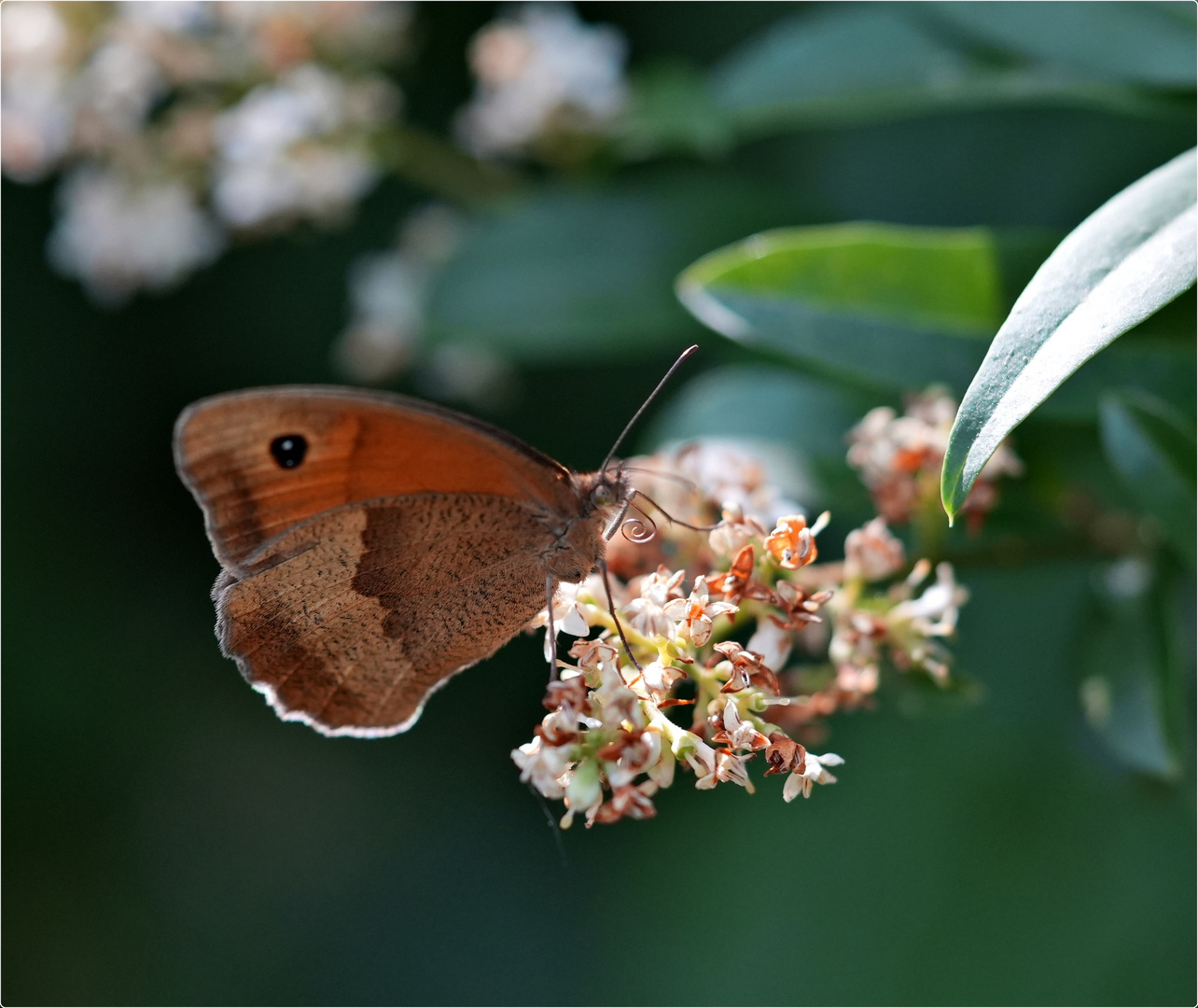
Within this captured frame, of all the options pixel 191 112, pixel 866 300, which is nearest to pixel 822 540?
pixel 866 300

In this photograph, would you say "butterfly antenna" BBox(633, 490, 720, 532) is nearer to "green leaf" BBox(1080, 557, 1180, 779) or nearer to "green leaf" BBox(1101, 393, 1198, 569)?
"green leaf" BBox(1101, 393, 1198, 569)

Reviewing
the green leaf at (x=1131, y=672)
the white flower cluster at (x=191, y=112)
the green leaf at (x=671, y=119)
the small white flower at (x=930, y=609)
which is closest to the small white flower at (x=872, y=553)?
the small white flower at (x=930, y=609)

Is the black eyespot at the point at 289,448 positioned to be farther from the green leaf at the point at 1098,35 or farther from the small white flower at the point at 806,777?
the green leaf at the point at 1098,35

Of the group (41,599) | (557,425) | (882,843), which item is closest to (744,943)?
(882,843)

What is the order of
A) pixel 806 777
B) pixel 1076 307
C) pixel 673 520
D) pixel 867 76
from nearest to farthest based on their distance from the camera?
pixel 1076 307
pixel 806 777
pixel 673 520
pixel 867 76

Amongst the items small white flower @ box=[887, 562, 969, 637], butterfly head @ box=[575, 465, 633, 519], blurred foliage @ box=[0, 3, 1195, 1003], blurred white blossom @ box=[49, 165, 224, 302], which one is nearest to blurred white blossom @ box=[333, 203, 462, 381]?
blurred foliage @ box=[0, 3, 1195, 1003]

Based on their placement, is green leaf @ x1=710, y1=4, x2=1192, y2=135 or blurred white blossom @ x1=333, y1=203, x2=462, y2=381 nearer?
green leaf @ x1=710, y1=4, x2=1192, y2=135

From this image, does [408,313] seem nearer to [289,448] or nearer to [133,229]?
[133,229]

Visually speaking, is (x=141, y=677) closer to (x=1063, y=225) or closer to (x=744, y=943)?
(x=744, y=943)
